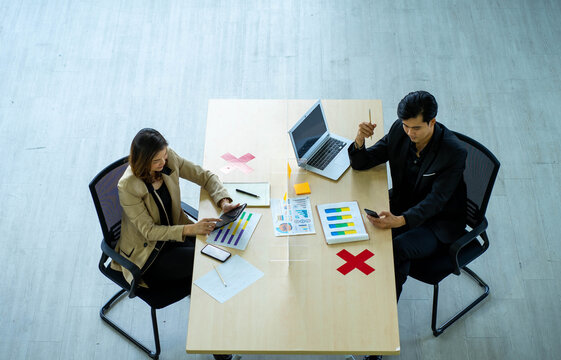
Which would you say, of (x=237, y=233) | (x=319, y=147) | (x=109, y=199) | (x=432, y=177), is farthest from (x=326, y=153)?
(x=109, y=199)

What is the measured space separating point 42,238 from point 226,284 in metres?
1.86

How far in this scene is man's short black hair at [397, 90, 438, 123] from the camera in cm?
264

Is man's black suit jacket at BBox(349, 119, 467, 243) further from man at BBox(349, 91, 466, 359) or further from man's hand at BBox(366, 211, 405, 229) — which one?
man's hand at BBox(366, 211, 405, 229)

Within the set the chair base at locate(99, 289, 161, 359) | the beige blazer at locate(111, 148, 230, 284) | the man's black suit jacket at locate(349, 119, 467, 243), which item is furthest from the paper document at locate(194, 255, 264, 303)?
the man's black suit jacket at locate(349, 119, 467, 243)

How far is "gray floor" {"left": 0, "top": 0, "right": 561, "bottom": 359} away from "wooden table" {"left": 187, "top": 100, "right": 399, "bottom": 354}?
90cm

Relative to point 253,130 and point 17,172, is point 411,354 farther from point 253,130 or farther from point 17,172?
point 17,172

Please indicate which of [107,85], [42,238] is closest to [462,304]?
[42,238]

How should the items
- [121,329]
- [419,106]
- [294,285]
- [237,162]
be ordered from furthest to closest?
[121,329] → [237,162] → [419,106] → [294,285]

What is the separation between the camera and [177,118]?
4426 millimetres

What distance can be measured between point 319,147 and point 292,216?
52 cm

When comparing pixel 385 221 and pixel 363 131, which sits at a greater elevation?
pixel 363 131

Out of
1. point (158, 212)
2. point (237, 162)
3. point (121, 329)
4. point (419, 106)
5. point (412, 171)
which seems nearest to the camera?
point (419, 106)

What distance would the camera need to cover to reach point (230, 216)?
2.79 metres

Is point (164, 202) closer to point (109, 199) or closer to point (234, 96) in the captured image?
point (109, 199)
